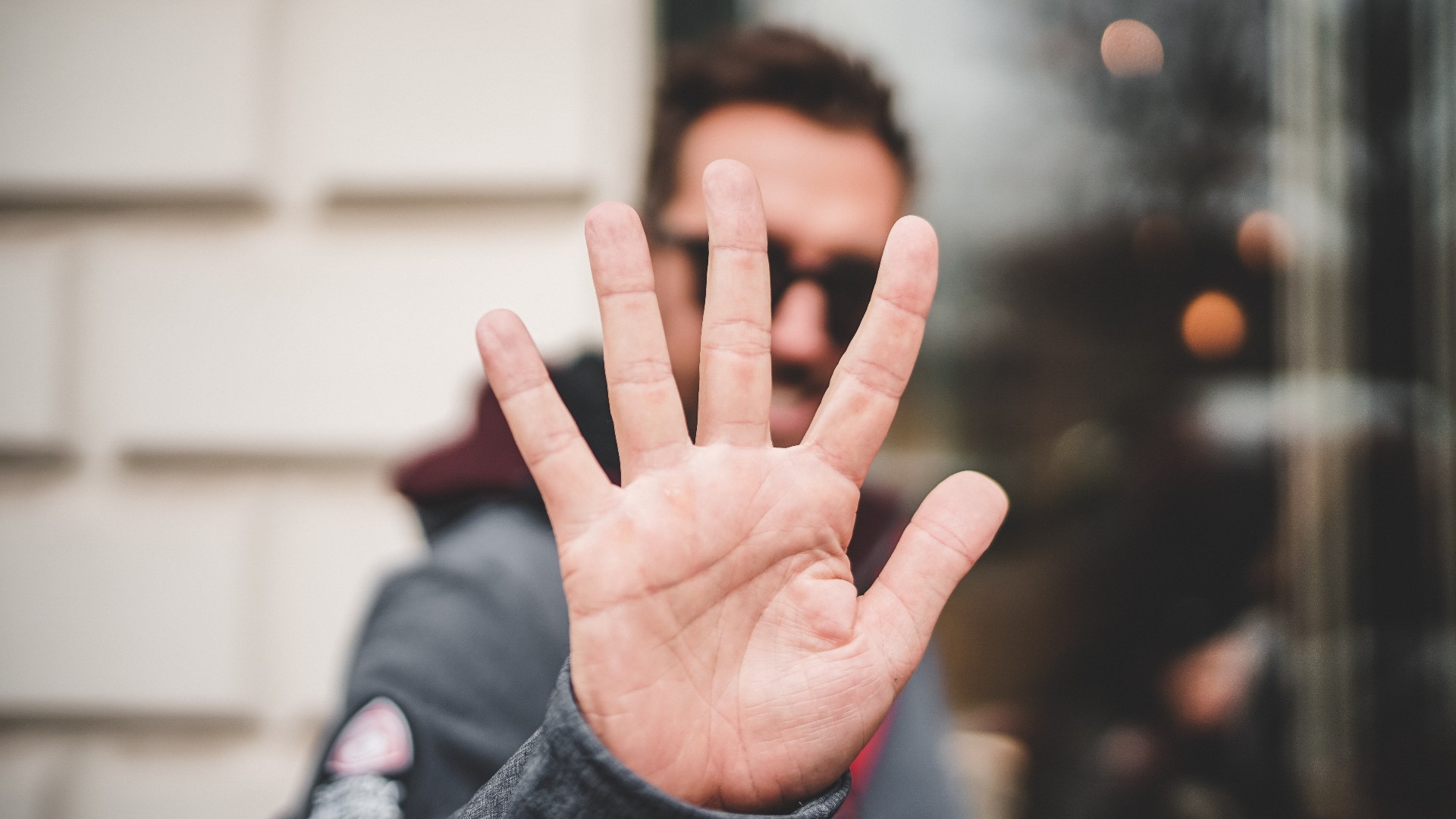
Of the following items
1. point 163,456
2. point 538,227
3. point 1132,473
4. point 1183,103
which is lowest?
point 1132,473

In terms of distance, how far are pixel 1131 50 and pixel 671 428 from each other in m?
1.94

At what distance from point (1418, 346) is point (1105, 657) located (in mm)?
1151

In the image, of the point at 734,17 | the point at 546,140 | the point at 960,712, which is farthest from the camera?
the point at 960,712

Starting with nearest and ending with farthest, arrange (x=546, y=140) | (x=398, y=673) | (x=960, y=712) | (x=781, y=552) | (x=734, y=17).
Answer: (x=781, y=552) < (x=398, y=673) < (x=546, y=140) < (x=734, y=17) < (x=960, y=712)

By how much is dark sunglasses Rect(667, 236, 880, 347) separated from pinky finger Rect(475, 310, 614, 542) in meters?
0.58

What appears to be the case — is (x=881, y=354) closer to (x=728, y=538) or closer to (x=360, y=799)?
(x=728, y=538)

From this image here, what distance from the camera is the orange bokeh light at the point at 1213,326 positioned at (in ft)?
6.54

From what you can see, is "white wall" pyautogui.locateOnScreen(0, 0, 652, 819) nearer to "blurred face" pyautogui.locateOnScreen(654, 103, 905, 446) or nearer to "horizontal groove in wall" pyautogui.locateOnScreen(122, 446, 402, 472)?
"horizontal groove in wall" pyautogui.locateOnScreen(122, 446, 402, 472)

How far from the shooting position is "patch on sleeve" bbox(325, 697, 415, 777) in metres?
0.83

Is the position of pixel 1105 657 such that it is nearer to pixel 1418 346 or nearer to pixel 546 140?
pixel 1418 346

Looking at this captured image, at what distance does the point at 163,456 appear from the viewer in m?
1.70

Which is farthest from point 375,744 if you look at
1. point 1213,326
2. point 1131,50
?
point 1131,50

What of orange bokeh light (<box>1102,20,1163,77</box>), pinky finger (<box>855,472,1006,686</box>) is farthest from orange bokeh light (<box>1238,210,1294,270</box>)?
pinky finger (<box>855,472,1006,686</box>)

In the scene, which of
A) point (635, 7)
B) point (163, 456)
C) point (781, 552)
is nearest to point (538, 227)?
point (635, 7)
